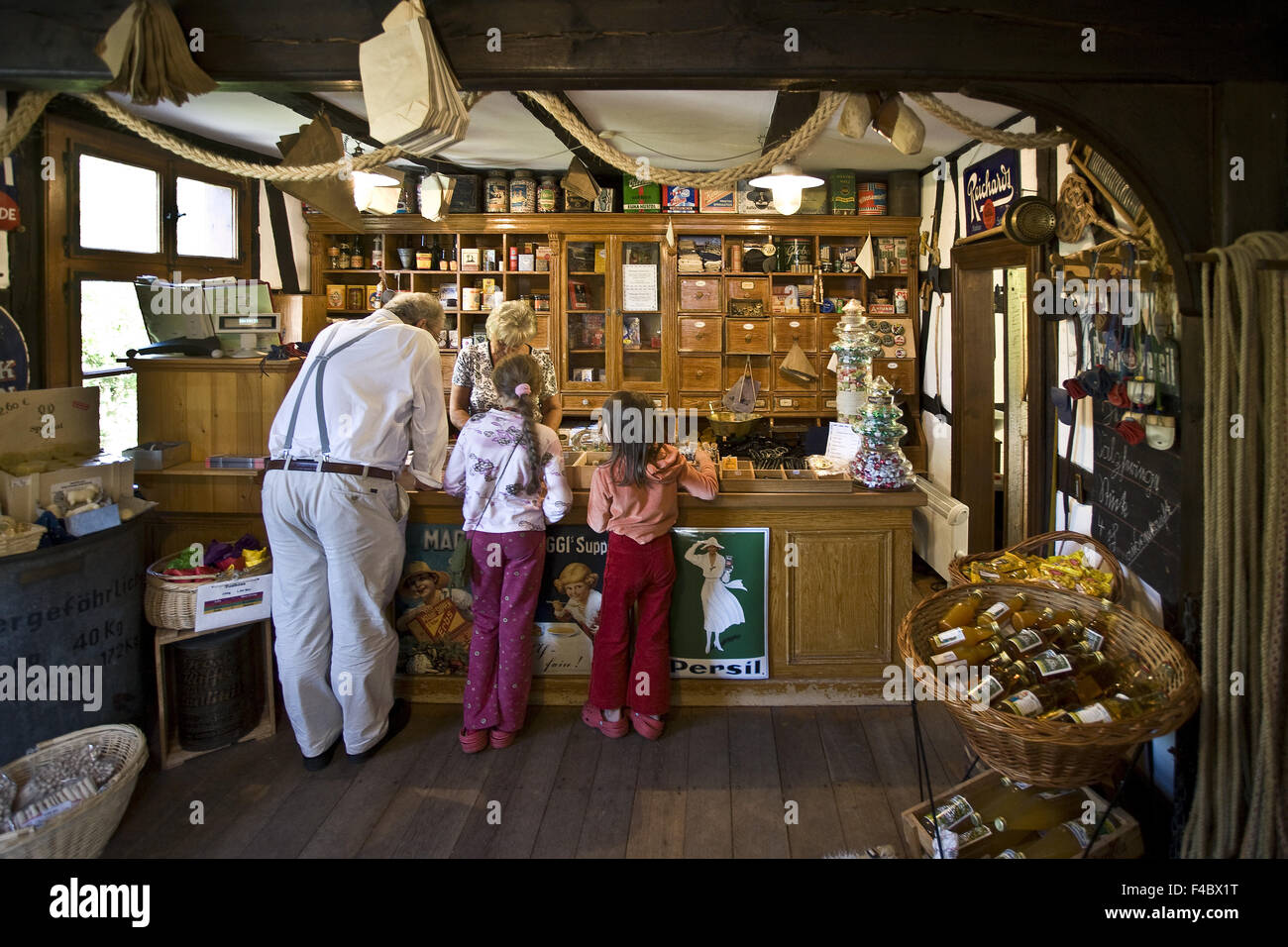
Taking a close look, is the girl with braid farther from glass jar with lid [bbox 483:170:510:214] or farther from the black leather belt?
glass jar with lid [bbox 483:170:510:214]

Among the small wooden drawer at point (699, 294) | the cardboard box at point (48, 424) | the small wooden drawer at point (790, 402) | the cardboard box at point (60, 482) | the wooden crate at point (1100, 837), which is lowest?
the wooden crate at point (1100, 837)

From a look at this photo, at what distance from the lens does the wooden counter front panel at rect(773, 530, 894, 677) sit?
11.3 ft

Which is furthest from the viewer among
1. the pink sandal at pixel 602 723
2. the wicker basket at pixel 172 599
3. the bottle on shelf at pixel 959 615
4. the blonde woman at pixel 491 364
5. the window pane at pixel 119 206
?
the window pane at pixel 119 206

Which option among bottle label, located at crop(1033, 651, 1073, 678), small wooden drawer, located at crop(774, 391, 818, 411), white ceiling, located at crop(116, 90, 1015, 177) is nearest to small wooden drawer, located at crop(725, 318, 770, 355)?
small wooden drawer, located at crop(774, 391, 818, 411)

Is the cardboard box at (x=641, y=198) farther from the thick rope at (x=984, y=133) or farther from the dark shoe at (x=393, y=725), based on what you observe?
the dark shoe at (x=393, y=725)

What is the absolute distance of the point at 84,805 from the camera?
2.31 m

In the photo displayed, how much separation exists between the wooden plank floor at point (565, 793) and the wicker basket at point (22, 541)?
3.01 ft

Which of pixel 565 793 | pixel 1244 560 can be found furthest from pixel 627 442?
pixel 1244 560

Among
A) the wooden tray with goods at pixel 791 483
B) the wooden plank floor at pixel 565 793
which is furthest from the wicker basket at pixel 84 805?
the wooden tray with goods at pixel 791 483

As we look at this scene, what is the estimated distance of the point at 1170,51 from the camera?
220 cm

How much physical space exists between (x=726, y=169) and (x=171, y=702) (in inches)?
108

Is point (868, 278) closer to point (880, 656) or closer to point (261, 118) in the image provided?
point (880, 656)

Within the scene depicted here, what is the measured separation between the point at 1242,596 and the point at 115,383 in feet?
15.8

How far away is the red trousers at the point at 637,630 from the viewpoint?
3.16m
